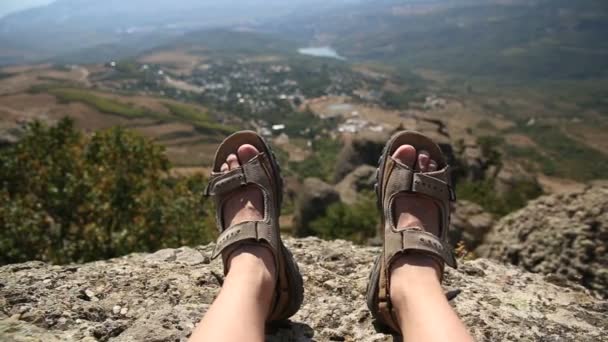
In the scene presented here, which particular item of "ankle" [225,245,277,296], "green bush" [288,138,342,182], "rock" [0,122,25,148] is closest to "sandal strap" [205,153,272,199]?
"ankle" [225,245,277,296]

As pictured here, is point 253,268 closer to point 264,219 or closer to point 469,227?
point 264,219

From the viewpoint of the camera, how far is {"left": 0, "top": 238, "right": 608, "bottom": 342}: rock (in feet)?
8.39

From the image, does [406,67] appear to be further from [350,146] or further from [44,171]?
[44,171]

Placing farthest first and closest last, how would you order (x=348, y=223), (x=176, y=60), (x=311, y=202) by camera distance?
1. (x=176, y=60)
2. (x=311, y=202)
3. (x=348, y=223)

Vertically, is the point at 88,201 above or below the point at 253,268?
below

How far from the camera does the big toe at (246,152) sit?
3395mm

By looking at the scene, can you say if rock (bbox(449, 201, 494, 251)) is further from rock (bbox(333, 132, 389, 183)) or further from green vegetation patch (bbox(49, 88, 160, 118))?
green vegetation patch (bbox(49, 88, 160, 118))

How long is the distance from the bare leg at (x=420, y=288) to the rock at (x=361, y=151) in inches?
1040

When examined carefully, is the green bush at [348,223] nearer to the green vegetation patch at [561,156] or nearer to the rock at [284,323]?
the rock at [284,323]

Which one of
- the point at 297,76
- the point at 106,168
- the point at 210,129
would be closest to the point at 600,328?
the point at 106,168

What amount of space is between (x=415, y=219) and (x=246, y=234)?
1.19m

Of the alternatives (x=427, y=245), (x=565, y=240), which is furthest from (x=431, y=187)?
(x=565, y=240)

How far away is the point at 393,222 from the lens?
9.85 feet

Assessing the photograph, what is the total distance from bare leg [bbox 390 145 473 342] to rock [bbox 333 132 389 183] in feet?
86.6
